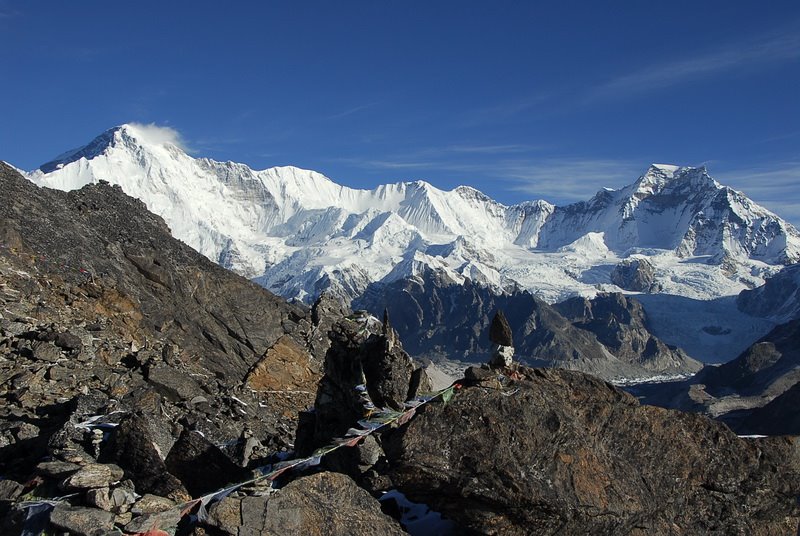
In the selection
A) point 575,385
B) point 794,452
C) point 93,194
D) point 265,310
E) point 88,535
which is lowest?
point 88,535

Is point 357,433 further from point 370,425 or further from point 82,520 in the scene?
point 82,520

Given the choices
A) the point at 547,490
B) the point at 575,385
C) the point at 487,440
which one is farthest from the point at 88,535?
the point at 575,385

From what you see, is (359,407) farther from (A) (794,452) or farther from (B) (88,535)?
(A) (794,452)

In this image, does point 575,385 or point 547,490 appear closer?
point 547,490

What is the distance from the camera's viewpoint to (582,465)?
13273 millimetres

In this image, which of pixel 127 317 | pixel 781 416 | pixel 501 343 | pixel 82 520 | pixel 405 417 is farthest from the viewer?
pixel 781 416

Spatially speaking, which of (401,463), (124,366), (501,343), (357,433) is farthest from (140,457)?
(124,366)

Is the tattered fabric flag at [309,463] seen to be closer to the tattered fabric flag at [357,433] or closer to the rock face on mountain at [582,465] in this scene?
the tattered fabric flag at [357,433]

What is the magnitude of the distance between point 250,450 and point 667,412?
405 inches

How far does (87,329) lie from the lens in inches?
1292

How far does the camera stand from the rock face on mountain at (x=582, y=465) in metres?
12.6

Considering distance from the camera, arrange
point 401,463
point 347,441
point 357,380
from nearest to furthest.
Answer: point 401,463 → point 347,441 → point 357,380

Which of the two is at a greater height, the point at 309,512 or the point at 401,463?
the point at 401,463

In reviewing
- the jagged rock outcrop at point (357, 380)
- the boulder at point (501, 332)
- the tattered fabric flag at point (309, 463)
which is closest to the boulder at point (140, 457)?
the tattered fabric flag at point (309, 463)
